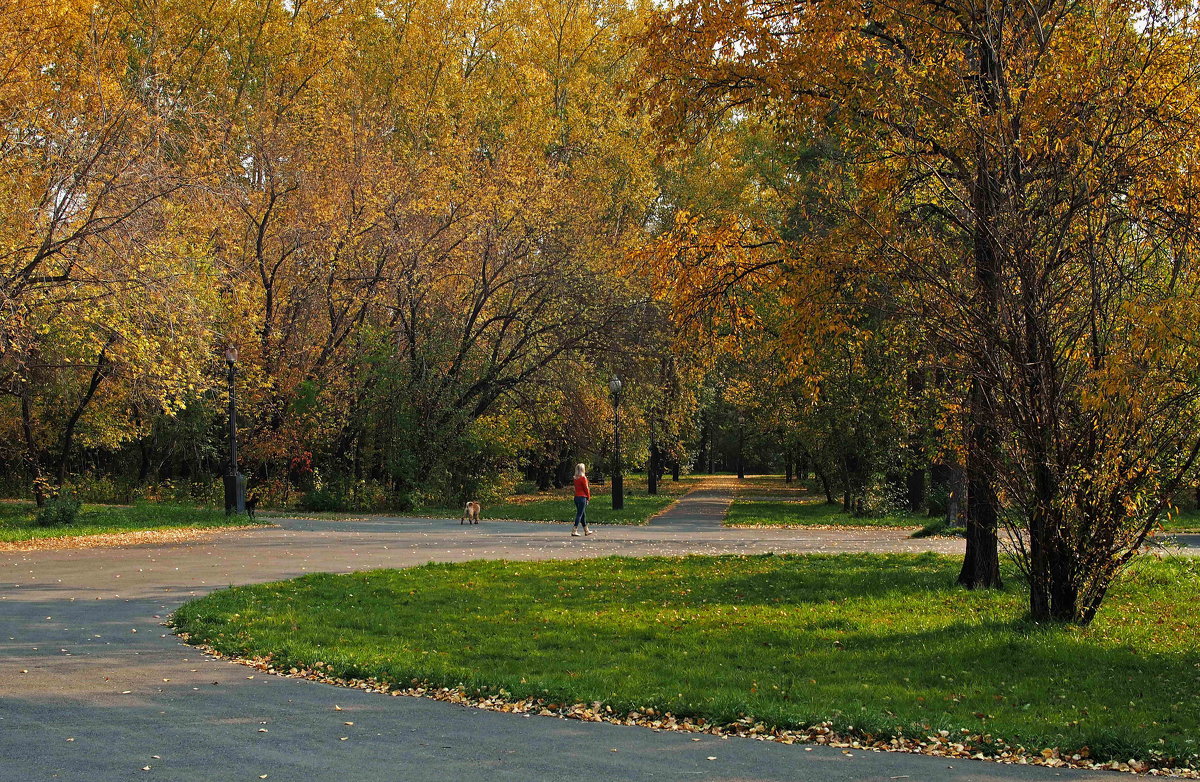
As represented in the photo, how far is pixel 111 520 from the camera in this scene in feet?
74.1

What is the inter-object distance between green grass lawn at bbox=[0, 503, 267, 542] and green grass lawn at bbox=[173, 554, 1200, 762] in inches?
352

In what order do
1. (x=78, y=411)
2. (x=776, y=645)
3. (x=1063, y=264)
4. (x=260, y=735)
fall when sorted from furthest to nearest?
(x=78, y=411) → (x=1063, y=264) → (x=776, y=645) → (x=260, y=735)

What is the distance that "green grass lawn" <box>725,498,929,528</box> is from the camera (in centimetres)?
2567

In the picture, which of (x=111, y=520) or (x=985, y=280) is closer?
(x=985, y=280)

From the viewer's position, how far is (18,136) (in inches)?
740

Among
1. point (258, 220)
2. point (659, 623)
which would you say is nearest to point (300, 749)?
point (659, 623)

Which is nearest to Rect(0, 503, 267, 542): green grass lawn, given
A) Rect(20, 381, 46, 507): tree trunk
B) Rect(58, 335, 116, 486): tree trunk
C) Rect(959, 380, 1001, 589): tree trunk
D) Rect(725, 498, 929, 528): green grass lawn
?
Rect(20, 381, 46, 507): tree trunk

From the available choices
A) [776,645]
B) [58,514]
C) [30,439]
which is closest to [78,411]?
[30,439]

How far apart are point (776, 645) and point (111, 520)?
18423 mm

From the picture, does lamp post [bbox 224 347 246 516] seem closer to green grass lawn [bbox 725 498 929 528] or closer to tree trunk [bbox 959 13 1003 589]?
green grass lawn [bbox 725 498 929 528]

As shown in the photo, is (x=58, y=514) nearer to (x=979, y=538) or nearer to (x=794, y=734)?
(x=979, y=538)

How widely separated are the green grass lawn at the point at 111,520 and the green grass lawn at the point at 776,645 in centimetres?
893

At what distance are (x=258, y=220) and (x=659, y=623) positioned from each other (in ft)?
78.3

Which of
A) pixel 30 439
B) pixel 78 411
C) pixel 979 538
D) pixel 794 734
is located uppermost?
pixel 78 411
